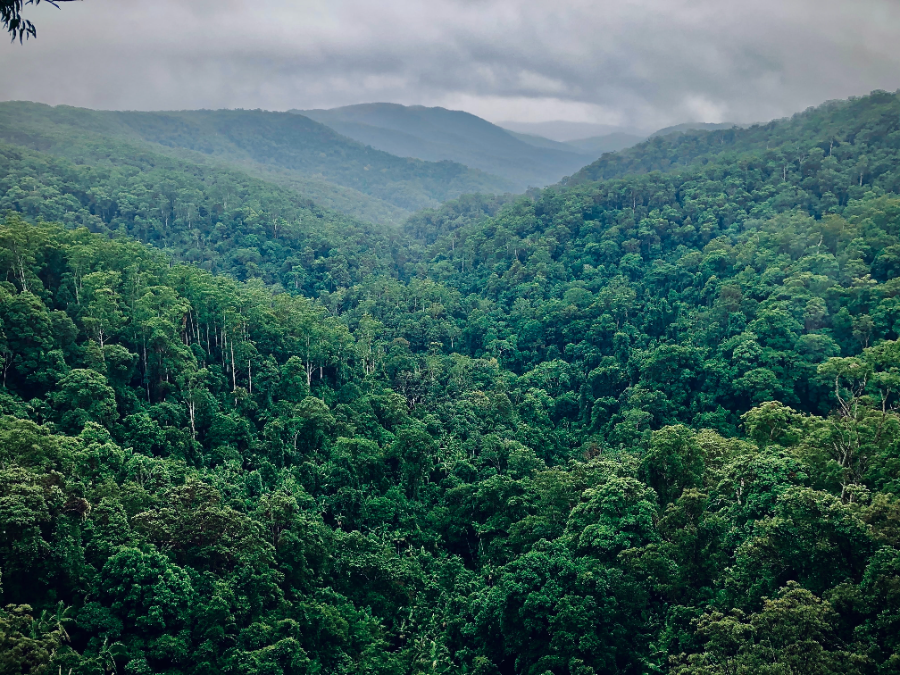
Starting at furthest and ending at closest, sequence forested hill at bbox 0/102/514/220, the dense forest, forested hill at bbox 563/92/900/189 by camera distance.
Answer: forested hill at bbox 0/102/514/220 → forested hill at bbox 563/92/900/189 → the dense forest

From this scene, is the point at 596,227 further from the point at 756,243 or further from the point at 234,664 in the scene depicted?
the point at 234,664

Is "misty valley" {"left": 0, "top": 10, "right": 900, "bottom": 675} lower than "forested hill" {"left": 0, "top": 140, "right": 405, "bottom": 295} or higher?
lower

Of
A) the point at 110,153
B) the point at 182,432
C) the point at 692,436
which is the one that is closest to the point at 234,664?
the point at 182,432

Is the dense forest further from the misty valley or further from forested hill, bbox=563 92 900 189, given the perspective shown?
forested hill, bbox=563 92 900 189

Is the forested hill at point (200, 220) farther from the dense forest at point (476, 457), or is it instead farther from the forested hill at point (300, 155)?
the forested hill at point (300, 155)

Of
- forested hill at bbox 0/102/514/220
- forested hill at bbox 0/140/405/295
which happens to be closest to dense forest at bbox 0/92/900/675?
forested hill at bbox 0/140/405/295

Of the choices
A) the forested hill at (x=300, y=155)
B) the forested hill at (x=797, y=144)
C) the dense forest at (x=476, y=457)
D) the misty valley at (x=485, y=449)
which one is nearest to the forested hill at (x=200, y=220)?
the misty valley at (x=485, y=449)
